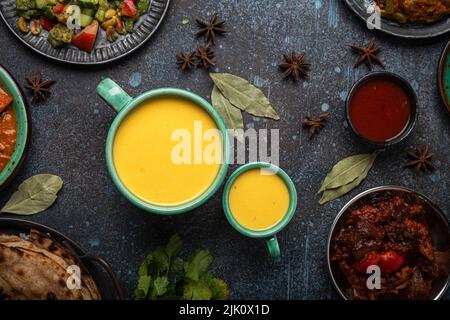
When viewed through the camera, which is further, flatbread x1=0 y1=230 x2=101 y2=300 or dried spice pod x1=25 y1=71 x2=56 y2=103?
dried spice pod x1=25 y1=71 x2=56 y2=103

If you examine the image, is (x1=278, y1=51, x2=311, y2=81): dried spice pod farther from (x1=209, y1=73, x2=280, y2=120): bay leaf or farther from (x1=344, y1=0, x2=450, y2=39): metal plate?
(x1=344, y1=0, x2=450, y2=39): metal plate

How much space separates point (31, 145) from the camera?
6.56 feet

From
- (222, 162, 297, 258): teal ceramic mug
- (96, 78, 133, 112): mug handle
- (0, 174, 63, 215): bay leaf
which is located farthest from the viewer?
(0, 174, 63, 215): bay leaf

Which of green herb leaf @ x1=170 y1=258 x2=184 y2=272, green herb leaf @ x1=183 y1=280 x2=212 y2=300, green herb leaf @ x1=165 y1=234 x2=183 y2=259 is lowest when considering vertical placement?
green herb leaf @ x1=183 y1=280 x2=212 y2=300

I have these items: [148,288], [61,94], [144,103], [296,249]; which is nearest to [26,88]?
[61,94]

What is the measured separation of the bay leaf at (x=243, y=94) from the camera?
2.01m

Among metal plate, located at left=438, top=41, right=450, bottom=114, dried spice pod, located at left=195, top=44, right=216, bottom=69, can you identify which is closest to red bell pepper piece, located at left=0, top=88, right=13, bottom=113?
dried spice pod, located at left=195, top=44, right=216, bottom=69

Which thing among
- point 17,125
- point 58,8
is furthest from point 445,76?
point 17,125

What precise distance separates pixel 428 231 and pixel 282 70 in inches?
28.6

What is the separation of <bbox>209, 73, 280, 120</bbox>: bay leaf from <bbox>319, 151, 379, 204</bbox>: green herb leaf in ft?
0.93

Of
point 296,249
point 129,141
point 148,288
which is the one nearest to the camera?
point 129,141

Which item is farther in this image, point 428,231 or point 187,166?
point 428,231

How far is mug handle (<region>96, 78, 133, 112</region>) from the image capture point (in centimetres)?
175

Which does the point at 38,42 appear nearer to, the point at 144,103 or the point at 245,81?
the point at 144,103
